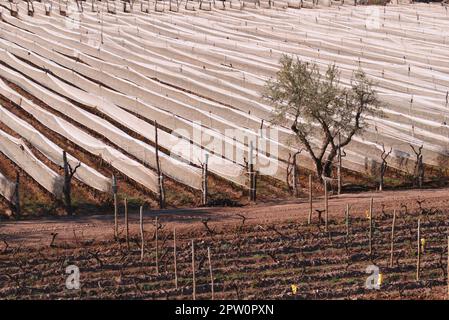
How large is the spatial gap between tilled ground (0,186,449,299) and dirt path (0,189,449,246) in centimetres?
10

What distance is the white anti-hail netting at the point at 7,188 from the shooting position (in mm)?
20719

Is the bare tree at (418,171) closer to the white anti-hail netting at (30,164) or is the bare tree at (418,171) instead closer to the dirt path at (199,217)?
the dirt path at (199,217)

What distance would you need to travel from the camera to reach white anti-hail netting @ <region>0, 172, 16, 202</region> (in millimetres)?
20719

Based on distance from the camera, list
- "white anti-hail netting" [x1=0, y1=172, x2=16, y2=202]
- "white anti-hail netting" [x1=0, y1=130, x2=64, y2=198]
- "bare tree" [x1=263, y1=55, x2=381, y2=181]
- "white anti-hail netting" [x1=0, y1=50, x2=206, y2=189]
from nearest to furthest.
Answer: "white anti-hail netting" [x1=0, y1=172, x2=16, y2=202]
"white anti-hail netting" [x1=0, y1=130, x2=64, y2=198]
"bare tree" [x1=263, y1=55, x2=381, y2=181]
"white anti-hail netting" [x1=0, y1=50, x2=206, y2=189]

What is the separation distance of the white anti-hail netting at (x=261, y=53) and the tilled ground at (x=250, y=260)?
6.02 metres

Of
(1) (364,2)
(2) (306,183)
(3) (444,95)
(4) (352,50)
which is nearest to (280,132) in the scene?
(2) (306,183)

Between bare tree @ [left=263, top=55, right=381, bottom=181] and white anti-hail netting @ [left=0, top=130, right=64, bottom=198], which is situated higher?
bare tree @ [left=263, top=55, right=381, bottom=181]

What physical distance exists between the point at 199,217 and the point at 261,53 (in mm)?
20300

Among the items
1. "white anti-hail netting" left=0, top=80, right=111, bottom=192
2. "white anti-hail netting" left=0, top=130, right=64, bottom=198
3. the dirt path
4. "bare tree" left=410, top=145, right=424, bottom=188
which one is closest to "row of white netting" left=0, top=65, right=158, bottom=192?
"white anti-hail netting" left=0, top=130, right=64, bottom=198

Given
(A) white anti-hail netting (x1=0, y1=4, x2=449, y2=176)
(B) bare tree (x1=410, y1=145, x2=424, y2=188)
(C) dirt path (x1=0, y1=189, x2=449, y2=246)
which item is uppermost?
(A) white anti-hail netting (x1=0, y1=4, x2=449, y2=176)

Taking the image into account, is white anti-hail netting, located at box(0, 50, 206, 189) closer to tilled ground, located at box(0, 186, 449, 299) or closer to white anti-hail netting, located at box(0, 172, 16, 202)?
tilled ground, located at box(0, 186, 449, 299)

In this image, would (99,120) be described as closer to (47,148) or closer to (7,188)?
(47,148)

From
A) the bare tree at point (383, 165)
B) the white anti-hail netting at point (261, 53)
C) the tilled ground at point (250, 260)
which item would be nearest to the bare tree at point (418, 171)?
the bare tree at point (383, 165)
